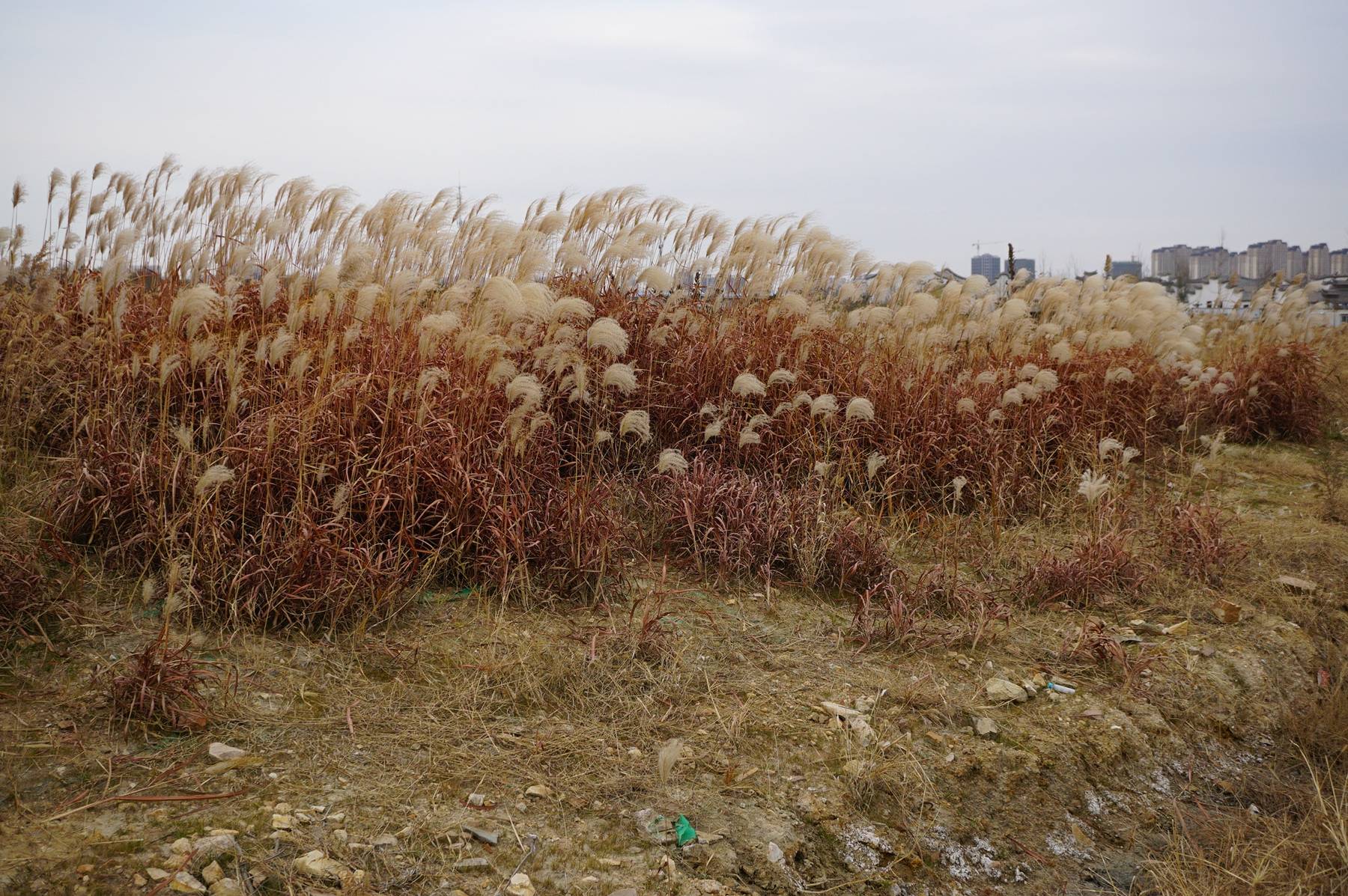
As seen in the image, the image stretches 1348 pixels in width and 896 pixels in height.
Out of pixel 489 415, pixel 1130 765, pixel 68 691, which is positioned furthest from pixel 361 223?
pixel 1130 765

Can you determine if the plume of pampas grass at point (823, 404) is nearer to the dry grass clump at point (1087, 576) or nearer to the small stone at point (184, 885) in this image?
the dry grass clump at point (1087, 576)

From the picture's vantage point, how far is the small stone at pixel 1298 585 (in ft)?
17.0

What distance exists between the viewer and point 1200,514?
559cm

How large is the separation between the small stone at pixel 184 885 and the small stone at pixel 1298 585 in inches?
215

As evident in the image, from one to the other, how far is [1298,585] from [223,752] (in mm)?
5450

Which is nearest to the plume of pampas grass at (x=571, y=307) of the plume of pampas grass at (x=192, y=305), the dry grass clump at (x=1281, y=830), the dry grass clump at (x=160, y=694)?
the plume of pampas grass at (x=192, y=305)

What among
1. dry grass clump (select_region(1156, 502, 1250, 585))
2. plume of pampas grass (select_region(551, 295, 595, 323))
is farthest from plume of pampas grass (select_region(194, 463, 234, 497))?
dry grass clump (select_region(1156, 502, 1250, 585))

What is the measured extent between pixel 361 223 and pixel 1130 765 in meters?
5.04

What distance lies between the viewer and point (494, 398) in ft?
15.2

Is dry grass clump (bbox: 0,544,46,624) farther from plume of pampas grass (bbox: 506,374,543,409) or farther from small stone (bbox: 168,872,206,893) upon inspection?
plume of pampas grass (bbox: 506,374,543,409)

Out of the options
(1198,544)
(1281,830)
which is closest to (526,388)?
(1281,830)

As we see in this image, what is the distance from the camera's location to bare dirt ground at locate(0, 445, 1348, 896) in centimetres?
266

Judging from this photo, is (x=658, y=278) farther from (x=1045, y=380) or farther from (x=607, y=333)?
(x=1045, y=380)

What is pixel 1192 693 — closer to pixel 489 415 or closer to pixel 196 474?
pixel 489 415
